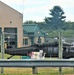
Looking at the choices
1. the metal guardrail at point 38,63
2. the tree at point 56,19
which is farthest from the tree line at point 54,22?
the metal guardrail at point 38,63

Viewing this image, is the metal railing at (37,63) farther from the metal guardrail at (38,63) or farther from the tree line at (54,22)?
the tree line at (54,22)

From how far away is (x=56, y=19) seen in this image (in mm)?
132000

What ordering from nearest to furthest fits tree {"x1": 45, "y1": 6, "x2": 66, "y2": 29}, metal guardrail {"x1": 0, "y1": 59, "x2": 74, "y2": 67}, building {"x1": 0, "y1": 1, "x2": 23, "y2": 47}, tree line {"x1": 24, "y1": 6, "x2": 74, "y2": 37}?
metal guardrail {"x1": 0, "y1": 59, "x2": 74, "y2": 67}
building {"x1": 0, "y1": 1, "x2": 23, "y2": 47}
tree line {"x1": 24, "y1": 6, "x2": 74, "y2": 37}
tree {"x1": 45, "y1": 6, "x2": 66, "y2": 29}

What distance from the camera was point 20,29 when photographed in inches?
3007

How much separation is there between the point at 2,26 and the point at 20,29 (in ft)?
15.2

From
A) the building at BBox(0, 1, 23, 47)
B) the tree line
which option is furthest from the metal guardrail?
the tree line

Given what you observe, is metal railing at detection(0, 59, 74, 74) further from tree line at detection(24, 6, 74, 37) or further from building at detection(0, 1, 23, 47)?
tree line at detection(24, 6, 74, 37)

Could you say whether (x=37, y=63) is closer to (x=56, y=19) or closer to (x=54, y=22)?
(x=54, y=22)

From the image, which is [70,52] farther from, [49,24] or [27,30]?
[49,24]

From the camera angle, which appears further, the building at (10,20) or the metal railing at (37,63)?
the building at (10,20)

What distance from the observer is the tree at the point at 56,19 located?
124 metres

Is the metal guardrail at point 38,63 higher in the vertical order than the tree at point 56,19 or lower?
lower

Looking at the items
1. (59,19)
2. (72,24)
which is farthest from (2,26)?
(59,19)

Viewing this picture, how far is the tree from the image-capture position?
405 ft
